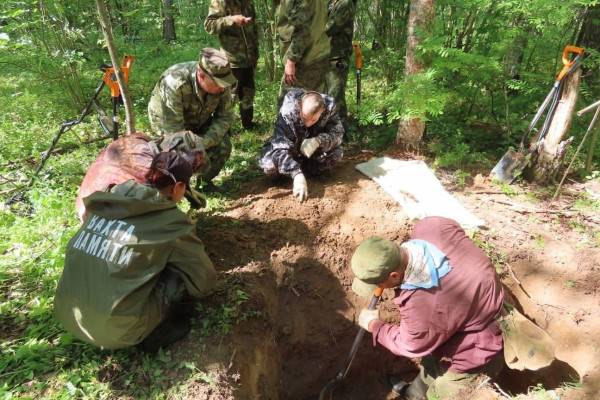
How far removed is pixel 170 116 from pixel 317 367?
2898mm

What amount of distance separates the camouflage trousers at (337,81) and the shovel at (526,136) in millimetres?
2203

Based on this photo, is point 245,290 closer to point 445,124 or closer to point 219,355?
point 219,355

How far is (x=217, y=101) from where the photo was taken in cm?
416

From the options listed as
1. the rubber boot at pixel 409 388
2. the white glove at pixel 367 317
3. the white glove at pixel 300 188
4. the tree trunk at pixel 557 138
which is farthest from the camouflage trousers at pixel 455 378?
the tree trunk at pixel 557 138

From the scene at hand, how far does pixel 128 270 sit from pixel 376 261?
56.6 inches

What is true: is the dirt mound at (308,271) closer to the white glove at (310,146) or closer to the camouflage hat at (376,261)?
the white glove at (310,146)

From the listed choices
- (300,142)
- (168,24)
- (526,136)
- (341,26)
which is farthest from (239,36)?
(168,24)

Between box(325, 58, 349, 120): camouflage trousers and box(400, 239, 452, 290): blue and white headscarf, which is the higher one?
box(325, 58, 349, 120): camouflage trousers

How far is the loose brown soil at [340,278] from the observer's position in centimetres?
325

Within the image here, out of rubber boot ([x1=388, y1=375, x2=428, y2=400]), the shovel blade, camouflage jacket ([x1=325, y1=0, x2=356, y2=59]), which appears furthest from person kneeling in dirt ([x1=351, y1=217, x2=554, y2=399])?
camouflage jacket ([x1=325, y1=0, x2=356, y2=59])

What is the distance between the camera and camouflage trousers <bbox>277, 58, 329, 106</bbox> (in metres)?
4.87

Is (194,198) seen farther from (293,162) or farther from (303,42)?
(303,42)

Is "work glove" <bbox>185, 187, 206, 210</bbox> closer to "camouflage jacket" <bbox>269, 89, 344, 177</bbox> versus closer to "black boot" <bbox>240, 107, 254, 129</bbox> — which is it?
"camouflage jacket" <bbox>269, 89, 344, 177</bbox>

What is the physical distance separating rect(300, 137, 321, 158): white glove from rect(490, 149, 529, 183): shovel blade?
2037 mm
